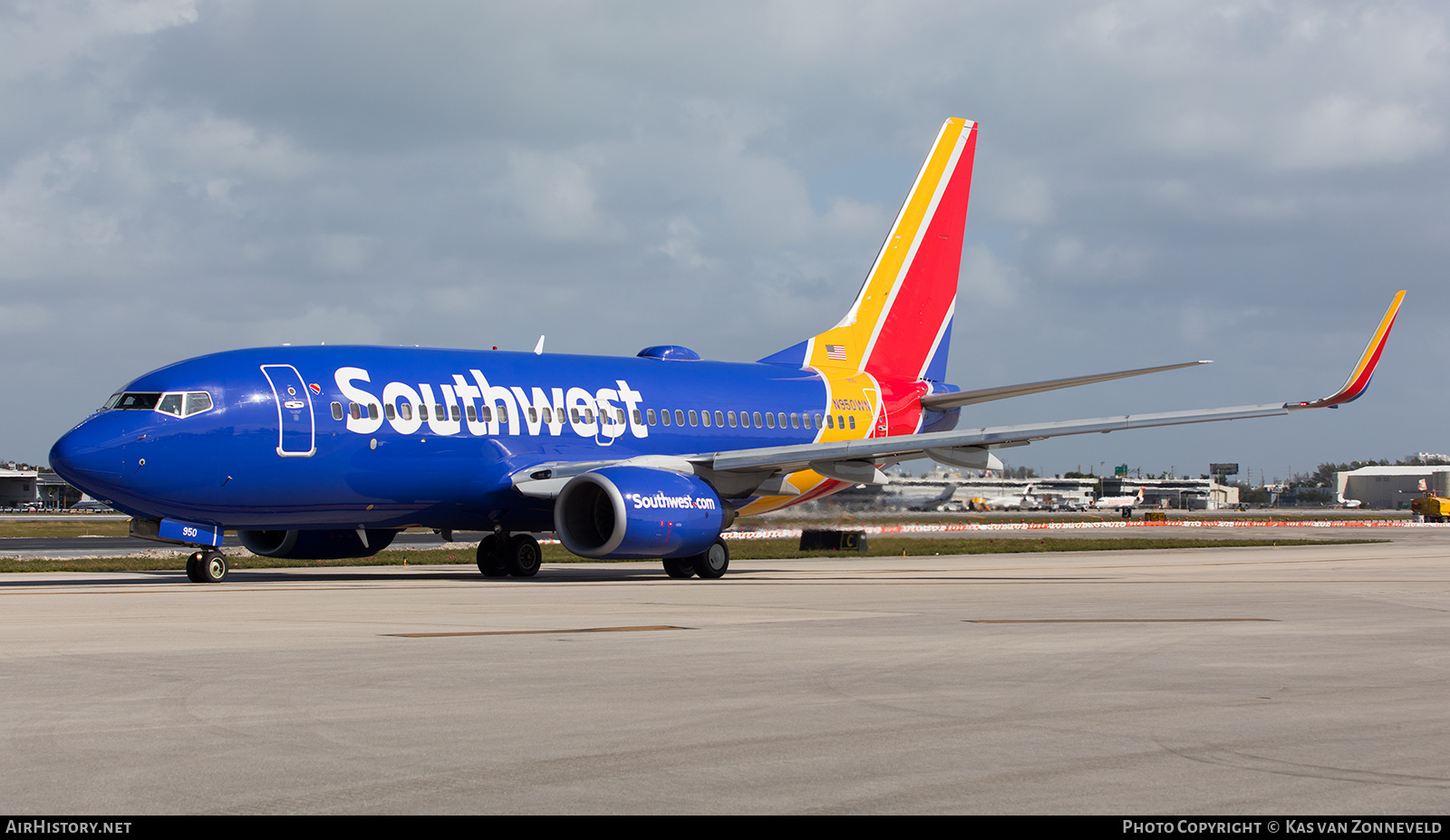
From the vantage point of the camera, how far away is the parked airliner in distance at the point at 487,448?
23.2 meters

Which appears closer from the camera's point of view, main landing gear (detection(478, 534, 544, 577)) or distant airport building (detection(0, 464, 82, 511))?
main landing gear (detection(478, 534, 544, 577))

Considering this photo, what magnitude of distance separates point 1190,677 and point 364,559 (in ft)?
93.7

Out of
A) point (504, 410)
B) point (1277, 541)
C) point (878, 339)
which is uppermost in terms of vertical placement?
point (878, 339)

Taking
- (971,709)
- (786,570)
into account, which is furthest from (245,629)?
(786,570)

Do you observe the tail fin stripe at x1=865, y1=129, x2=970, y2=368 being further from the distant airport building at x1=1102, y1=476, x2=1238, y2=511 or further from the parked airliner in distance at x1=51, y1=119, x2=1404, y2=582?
the distant airport building at x1=1102, y1=476, x2=1238, y2=511

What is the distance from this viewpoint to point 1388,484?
179125 mm

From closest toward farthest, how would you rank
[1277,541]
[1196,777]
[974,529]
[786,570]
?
1. [1196,777]
2. [786,570]
3. [1277,541]
4. [974,529]

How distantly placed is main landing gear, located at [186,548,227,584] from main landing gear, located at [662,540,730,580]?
828 centimetres

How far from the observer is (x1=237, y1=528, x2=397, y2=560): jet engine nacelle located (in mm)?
27484

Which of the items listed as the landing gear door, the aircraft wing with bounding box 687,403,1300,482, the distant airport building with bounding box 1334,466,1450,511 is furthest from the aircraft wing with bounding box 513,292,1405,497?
the distant airport building with bounding box 1334,466,1450,511

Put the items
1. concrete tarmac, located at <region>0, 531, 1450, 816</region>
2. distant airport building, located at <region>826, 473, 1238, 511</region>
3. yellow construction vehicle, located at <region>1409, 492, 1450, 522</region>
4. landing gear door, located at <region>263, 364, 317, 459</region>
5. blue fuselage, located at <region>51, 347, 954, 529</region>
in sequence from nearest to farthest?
1. concrete tarmac, located at <region>0, 531, 1450, 816</region>
2. blue fuselage, located at <region>51, 347, 954, 529</region>
3. landing gear door, located at <region>263, 364, 317, 459</region>
4. distant airport building, located at <region>826, 473, 1238, 511</region>
5. yellow construction vehicle, located at <region>1409, 492, 1450, 522</region>

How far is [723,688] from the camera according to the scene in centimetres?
996

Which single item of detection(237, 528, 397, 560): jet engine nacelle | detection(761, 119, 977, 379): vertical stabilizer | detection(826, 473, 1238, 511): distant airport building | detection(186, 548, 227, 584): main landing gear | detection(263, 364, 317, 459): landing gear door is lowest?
detection(186, 548, 227, 584): main landing gear
